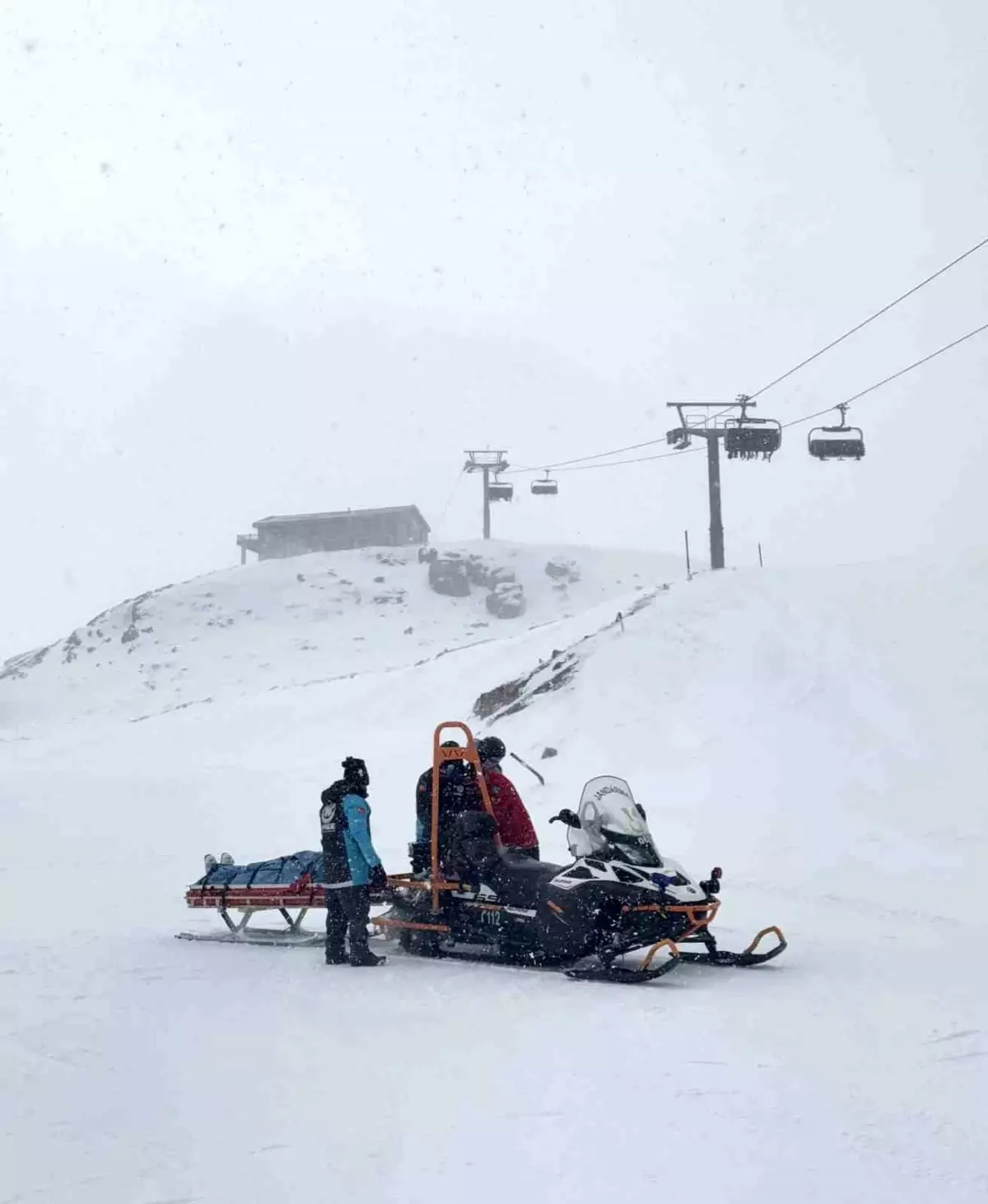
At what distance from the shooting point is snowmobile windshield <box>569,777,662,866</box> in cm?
828

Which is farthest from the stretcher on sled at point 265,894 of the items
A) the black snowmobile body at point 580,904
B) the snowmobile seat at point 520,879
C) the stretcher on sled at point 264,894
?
the snowmobile seat at point 520,879

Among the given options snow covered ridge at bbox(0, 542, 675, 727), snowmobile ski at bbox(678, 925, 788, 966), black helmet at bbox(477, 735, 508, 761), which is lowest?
snowmobile ski at bbox(678, 925, 788, 966)

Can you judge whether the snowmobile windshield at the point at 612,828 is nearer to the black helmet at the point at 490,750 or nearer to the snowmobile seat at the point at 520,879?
the snowmobile seat at the point at 520,879

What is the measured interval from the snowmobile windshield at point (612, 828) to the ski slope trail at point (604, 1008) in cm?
93

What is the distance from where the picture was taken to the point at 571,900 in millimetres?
8234

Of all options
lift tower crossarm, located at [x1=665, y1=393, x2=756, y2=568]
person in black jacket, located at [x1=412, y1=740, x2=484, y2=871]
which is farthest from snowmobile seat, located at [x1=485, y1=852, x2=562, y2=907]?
lift tower crossarm, located at [x1=665, y1=393, x2=756, y2=568]

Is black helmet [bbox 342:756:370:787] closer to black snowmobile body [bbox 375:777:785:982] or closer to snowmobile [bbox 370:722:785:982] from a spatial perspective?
snowmobile [bbox 370:722:785:982]

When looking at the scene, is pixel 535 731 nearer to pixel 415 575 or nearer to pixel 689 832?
pixel 689 832

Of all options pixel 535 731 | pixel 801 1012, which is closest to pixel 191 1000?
pixel 801 1012

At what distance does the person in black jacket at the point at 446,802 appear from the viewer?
362 inches

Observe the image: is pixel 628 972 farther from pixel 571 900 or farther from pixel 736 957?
pixel 736 957

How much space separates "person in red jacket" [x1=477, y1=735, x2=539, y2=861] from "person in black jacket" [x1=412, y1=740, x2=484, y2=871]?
0.58 feet

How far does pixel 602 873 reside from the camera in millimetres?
8188

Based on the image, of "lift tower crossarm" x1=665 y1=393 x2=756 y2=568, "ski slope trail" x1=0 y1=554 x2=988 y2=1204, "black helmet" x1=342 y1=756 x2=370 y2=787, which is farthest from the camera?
"lift tower crossarm" x1=665 y1=393 x2=756 y2=568
